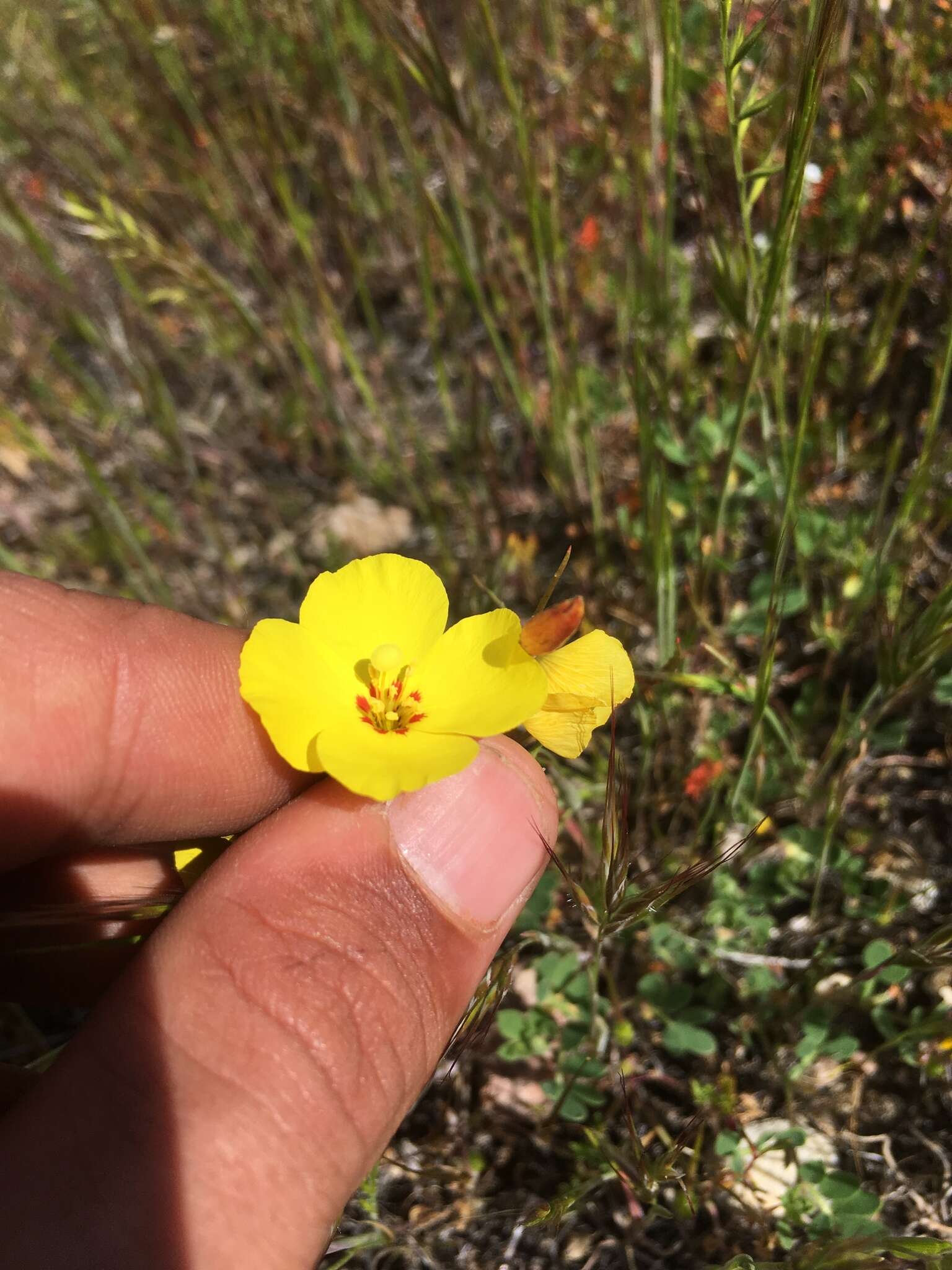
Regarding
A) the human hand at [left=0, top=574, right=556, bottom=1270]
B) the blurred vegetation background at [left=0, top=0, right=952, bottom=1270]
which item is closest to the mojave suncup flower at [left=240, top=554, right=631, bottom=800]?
the human hand at [left=0, top=574, right=556, bottom=1270]

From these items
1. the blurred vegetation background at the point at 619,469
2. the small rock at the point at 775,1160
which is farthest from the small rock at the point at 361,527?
the small rock at the point at 775,1160

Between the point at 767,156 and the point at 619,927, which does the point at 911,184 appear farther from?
the point at 619,927

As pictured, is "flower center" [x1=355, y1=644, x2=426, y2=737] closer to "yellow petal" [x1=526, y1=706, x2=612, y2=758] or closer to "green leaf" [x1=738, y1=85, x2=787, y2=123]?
"yellow petal" [x1=526, y1=706, x2=612, y2=758]

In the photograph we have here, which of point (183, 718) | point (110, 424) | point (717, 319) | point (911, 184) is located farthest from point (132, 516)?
point (911, 184)

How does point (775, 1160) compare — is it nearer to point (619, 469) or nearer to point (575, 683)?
point (575, 683)

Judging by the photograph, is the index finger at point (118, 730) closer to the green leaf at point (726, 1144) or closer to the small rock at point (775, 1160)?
the green leaf at point (726, 1144)
